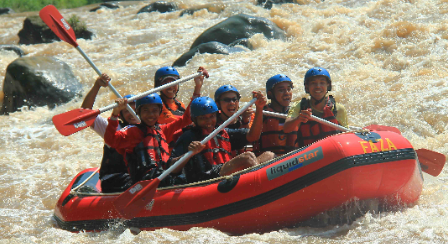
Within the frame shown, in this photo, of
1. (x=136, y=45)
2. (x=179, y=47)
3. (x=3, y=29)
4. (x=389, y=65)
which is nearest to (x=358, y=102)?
(x=389, y=65)

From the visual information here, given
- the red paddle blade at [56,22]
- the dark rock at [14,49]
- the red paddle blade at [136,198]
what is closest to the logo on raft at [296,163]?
the red paddle blade at [136,198]

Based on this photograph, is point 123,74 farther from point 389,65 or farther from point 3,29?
point 3,29

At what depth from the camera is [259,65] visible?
10.4 metres

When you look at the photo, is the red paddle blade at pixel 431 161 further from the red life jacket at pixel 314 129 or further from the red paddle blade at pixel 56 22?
the red paddle blade at pixel 56 22

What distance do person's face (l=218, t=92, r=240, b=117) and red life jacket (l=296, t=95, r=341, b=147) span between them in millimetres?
686

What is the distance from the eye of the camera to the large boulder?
10.1 m

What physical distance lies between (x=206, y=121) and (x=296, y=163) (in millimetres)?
1066

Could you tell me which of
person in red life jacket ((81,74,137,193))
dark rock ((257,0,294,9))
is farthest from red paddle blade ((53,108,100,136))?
dark rock ((257,0,294,9))

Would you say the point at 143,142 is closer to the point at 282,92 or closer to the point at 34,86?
the point at 282,92

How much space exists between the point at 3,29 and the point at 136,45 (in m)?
6.34

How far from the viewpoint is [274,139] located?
5031 millimetres

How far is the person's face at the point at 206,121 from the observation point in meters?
4.68

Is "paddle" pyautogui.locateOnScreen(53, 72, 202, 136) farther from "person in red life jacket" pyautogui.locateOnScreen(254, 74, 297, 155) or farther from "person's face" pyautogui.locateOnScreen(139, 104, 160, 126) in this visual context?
"person in red life jacket" pyautogui.locateOnScreen(254, 74, 297, 155)

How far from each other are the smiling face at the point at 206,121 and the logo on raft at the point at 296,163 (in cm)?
88
